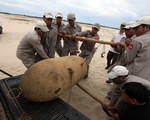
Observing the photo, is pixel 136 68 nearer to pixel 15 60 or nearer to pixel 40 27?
pixel 40 27

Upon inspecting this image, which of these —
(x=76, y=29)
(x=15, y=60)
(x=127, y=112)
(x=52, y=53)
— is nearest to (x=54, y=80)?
(x=127, y=112)

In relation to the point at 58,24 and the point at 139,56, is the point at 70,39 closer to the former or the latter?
the point at 58,24

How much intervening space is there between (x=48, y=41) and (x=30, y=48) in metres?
0.63

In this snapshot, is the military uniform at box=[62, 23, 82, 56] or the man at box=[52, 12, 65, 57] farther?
the military uniform at box=[62, 23, 82, 56]

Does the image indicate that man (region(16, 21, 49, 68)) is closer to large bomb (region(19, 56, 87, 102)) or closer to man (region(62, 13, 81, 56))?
large bomb (region(19, 56, 87, 102))

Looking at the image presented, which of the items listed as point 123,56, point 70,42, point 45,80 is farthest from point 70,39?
point 45,80

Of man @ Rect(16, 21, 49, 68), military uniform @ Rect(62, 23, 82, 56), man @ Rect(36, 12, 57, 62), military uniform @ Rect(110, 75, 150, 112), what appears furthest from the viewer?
military uniform @ Rect(62, 23, 82, 56)

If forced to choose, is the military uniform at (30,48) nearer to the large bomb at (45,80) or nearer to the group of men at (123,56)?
A: the group of men at (123,56)

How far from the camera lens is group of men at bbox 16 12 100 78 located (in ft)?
13.6

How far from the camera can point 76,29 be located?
229 inches

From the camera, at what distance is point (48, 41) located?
193 inches

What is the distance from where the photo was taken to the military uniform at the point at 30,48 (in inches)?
163

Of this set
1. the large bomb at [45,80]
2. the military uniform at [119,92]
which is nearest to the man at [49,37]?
the large bomb at [45,80]

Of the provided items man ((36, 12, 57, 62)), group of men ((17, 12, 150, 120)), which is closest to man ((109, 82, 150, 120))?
group of men ((17, 12, 150, 120))
